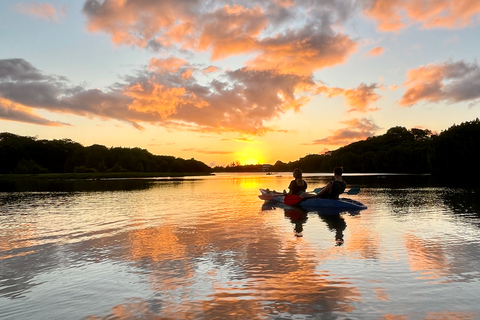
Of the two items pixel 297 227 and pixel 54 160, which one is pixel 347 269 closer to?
pixel 297 227

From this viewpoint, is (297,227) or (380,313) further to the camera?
(297,227)

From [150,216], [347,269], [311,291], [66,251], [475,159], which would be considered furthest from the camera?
[475,159]

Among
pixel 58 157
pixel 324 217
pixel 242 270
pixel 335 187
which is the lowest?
pixel 242 270

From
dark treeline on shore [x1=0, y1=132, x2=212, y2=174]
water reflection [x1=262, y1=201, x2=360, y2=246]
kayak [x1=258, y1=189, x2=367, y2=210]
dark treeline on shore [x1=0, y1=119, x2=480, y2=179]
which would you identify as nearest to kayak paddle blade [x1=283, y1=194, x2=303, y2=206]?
kayak [x1=258, y1=189, x2=367, y2=210]

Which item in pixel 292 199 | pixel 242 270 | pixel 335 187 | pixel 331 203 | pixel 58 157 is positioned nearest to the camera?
pixel 242 270

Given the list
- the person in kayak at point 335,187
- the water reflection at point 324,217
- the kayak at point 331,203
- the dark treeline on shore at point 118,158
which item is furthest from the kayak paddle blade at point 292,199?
the dark treeline on shore at point 118,158

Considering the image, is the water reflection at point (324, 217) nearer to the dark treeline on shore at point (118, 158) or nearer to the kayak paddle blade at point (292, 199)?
the kayak paddle blade at point (292, 199)

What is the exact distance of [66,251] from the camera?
12.1 metres

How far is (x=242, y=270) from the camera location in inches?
372

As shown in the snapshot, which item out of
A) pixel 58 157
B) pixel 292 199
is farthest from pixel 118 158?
pixel 292 199

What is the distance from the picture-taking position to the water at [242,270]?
6809 mm

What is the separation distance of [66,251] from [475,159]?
10067 cm

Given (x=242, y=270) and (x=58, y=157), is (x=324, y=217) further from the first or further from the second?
(x=58, y=157)

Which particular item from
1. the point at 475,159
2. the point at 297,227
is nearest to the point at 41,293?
the point at 297,227
